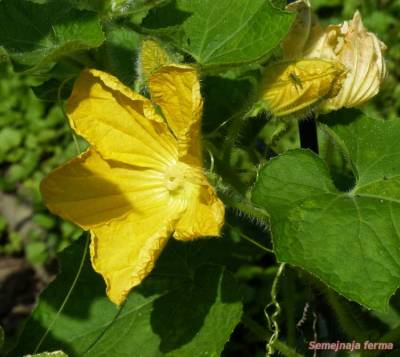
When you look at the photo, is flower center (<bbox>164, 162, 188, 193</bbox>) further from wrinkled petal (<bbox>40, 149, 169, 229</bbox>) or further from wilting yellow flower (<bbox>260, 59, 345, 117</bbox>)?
wilting yellow flower (<bbox>260, 59, 345, 117</bbox>)

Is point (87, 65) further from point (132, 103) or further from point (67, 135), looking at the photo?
point (67, 135)

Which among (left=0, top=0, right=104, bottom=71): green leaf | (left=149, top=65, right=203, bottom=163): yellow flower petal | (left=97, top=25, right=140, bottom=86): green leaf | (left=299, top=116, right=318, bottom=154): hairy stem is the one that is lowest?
(left=299, top=116, right=318, bottom=154): hairy stem

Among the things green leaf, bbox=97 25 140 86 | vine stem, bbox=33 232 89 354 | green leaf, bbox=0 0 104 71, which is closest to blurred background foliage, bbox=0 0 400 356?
green leaf, bbox=97 25 140 86

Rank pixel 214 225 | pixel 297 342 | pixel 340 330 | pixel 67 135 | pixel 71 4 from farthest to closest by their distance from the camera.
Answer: pixel 67 135 → pixel 297 342 → pixel 340 330 → pixel 71 4 → pixel 214 225

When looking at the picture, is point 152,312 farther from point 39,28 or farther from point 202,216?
point 39,28

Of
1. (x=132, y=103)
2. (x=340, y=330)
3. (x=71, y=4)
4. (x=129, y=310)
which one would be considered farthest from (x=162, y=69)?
(x=340, y=330)

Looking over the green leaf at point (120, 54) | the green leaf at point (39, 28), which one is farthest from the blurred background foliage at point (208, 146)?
the green leaf at point (39, 28)
